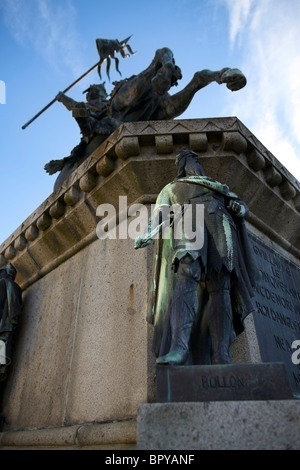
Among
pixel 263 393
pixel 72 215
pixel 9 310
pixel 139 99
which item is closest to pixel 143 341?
pixel 263 393

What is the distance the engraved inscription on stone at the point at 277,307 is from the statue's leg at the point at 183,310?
135 centimetres

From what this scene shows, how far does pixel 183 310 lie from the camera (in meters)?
2.52

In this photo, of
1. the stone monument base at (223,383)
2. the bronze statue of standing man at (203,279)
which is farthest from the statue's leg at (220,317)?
the stone monument base at (223,383)

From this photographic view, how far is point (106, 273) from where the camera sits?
422cm

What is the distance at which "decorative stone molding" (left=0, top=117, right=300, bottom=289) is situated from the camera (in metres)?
4.30

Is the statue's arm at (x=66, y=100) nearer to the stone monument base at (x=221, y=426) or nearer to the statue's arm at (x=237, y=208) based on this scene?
the statue's arm at (x=237, y=208)

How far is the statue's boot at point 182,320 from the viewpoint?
90.0 inches

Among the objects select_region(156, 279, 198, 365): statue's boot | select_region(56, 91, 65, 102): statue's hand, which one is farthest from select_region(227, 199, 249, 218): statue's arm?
select_region(56, 91, 65, 102): statue's hand

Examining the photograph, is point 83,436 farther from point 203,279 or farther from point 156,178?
point 156,178

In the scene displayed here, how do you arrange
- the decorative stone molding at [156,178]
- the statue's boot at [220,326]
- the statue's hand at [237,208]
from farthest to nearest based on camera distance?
the decorative stone molding at [156,178] < the statue's hand at [237,208] < the statue's boot at [220,326]

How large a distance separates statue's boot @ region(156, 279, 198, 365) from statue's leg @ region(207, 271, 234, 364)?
0.24m

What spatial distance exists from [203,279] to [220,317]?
1.18 ft

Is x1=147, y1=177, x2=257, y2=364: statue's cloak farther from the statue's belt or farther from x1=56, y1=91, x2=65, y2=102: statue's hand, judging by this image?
x1=56, y1=91, x2=65, y2=102: statue's hand

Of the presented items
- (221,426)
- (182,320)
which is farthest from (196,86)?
(221,426)
